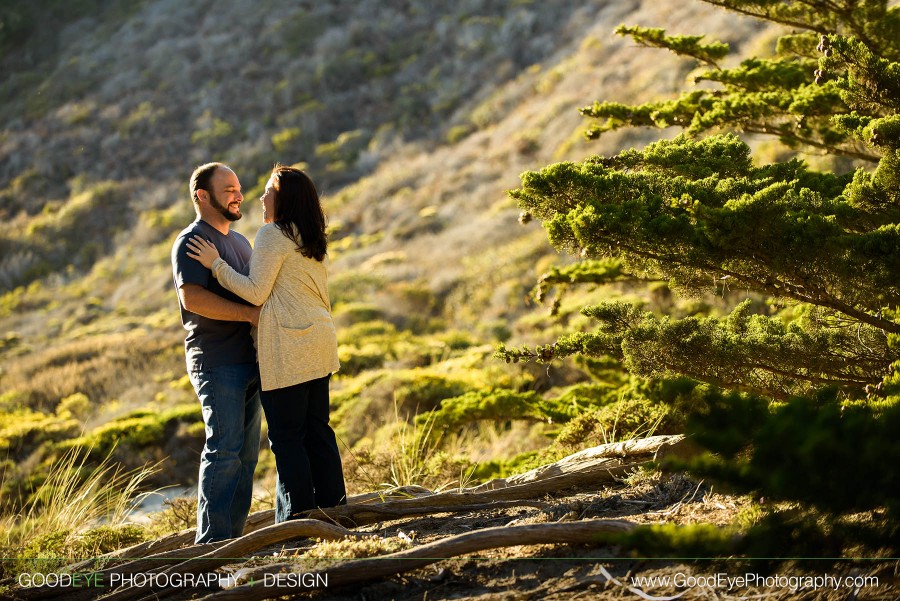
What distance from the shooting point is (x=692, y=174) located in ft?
14.7

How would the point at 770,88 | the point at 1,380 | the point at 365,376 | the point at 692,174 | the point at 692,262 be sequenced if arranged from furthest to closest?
the point at 1,380 < the point at 365,376 < the point at 770,88 < the point at 692,174 < the point at 692,262

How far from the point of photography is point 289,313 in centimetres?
412

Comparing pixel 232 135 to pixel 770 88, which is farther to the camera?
pixel 232 135

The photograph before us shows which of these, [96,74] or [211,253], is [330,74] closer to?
[96,74]

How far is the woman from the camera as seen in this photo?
13.3 feet

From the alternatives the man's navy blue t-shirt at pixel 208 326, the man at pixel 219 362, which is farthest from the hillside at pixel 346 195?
the man's navy blue t-shirt at pixel 208 326

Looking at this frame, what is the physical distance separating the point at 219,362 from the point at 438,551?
5.38ft

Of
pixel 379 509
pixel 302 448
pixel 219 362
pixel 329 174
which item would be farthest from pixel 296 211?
pixel 329 174

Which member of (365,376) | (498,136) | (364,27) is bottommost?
(365,376)

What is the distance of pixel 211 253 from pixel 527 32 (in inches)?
1174

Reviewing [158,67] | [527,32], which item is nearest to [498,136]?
[527,32]

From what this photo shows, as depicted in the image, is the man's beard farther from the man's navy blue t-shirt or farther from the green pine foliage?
the green pine foliage

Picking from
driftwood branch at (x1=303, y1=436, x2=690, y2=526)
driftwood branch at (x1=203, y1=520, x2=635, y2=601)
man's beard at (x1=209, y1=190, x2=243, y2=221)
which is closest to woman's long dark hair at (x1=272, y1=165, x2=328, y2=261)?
man's beard at (x1=209, y1=190, x2=243, y2=221)

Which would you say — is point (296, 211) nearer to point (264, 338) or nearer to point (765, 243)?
point (264, 338)
